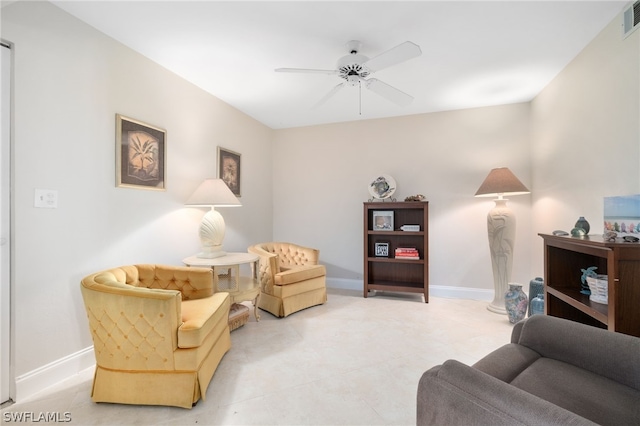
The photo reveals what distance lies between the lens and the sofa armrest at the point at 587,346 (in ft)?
3.40

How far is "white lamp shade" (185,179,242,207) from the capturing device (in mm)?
2691

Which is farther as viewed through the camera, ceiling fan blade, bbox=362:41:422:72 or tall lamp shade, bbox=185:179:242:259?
tall lamp shade, bbox=185:179:242:259

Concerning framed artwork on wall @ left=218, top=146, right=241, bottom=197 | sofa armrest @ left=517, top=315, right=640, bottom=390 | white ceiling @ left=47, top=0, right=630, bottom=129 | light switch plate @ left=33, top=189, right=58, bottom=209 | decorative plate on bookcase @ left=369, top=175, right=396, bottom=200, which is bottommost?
sofa armrest @ left=517, top=315, right=640, bottom=390

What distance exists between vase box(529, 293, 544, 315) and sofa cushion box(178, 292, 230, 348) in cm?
279

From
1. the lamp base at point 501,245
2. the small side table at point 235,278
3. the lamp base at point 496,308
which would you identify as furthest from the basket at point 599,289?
the small side table at point 235,278

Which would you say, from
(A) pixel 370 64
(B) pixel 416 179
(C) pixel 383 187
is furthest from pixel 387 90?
(B) pixel 416 179

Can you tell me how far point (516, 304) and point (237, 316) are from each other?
9.15 feet

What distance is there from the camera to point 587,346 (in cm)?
113

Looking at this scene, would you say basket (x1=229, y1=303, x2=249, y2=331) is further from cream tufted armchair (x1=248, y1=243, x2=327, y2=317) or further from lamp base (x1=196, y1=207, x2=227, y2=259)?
lamp base (x1=196, y1=207, x2=227, y2=259)

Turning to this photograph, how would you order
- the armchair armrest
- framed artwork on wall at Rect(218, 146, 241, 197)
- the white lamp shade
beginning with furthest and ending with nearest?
framed artwork on wall at Rect(218, 146, 241, 197) → the white lamp shade → the armchair armrest

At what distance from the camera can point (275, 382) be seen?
185cm

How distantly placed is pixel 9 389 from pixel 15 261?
Result: 0.75m

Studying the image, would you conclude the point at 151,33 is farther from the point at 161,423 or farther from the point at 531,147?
the point at 531,147

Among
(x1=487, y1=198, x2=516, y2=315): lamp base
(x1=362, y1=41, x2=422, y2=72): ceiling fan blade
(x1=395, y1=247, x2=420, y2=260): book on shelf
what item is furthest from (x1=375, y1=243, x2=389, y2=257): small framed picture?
(x1=362, y1=41, x2=422, y2=72): ceiling fan blade
